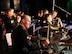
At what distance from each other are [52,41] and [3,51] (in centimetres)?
115

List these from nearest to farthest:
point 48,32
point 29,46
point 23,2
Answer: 1. point 29,46
2. point 48,32
3. point 23,2

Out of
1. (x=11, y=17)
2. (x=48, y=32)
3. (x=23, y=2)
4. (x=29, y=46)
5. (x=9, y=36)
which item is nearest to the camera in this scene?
(x=29, y=46)

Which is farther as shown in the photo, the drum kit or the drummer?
the drum kit

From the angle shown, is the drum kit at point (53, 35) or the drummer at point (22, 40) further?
the drum kit at point (53, 35)

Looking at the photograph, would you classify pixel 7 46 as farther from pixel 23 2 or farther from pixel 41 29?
pixel 23 2

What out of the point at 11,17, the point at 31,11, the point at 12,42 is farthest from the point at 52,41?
the point at 31,11

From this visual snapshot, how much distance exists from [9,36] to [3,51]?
43 cm

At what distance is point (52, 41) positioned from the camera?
6.45 metres

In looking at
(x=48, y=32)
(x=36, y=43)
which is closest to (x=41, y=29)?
(x=48, y=32)

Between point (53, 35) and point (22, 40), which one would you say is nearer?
point (22, 40)

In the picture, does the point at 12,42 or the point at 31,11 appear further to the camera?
the point at 31,11

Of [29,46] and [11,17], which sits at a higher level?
[11,17]

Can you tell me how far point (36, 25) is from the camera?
826 cm

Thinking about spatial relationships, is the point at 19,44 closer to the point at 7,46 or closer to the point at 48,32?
the point at 7,46
